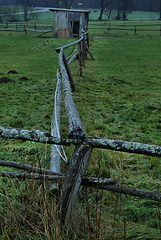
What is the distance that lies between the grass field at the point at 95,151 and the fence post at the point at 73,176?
9cm

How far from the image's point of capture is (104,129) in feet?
13.8

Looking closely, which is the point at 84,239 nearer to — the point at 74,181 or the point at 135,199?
the point at 74,181

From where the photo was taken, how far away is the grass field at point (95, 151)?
1.65 meters

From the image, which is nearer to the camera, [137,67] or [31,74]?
[31,74]

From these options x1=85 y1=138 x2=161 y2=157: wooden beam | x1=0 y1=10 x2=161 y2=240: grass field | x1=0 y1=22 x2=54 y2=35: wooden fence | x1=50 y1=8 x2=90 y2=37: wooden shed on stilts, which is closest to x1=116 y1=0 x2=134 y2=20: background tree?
x1=0 y1=22 x2=54 y2=35: wooden fence

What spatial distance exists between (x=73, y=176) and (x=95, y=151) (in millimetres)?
1474

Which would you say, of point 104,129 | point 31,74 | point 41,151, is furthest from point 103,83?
point 41,151

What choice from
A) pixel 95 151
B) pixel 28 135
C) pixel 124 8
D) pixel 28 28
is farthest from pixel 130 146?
pixel 124 8

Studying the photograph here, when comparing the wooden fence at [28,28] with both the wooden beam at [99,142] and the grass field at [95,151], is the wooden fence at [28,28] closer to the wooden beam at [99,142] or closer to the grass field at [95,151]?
the grass field at [95,151]

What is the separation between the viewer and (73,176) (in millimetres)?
1584

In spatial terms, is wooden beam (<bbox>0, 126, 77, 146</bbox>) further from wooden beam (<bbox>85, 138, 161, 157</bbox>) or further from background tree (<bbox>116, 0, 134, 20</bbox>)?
background tree (<bbox>116, 0, 134, 20</bbox>)

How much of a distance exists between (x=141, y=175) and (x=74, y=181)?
1483mm

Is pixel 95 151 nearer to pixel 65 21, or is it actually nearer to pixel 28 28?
pixel 65 21

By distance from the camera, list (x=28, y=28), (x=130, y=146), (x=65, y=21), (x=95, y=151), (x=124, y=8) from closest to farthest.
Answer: (x=130, y=146)
(x=95, y=151)
(x=65, y=21)
(x=28, y=28)
(x=124, y=8)
